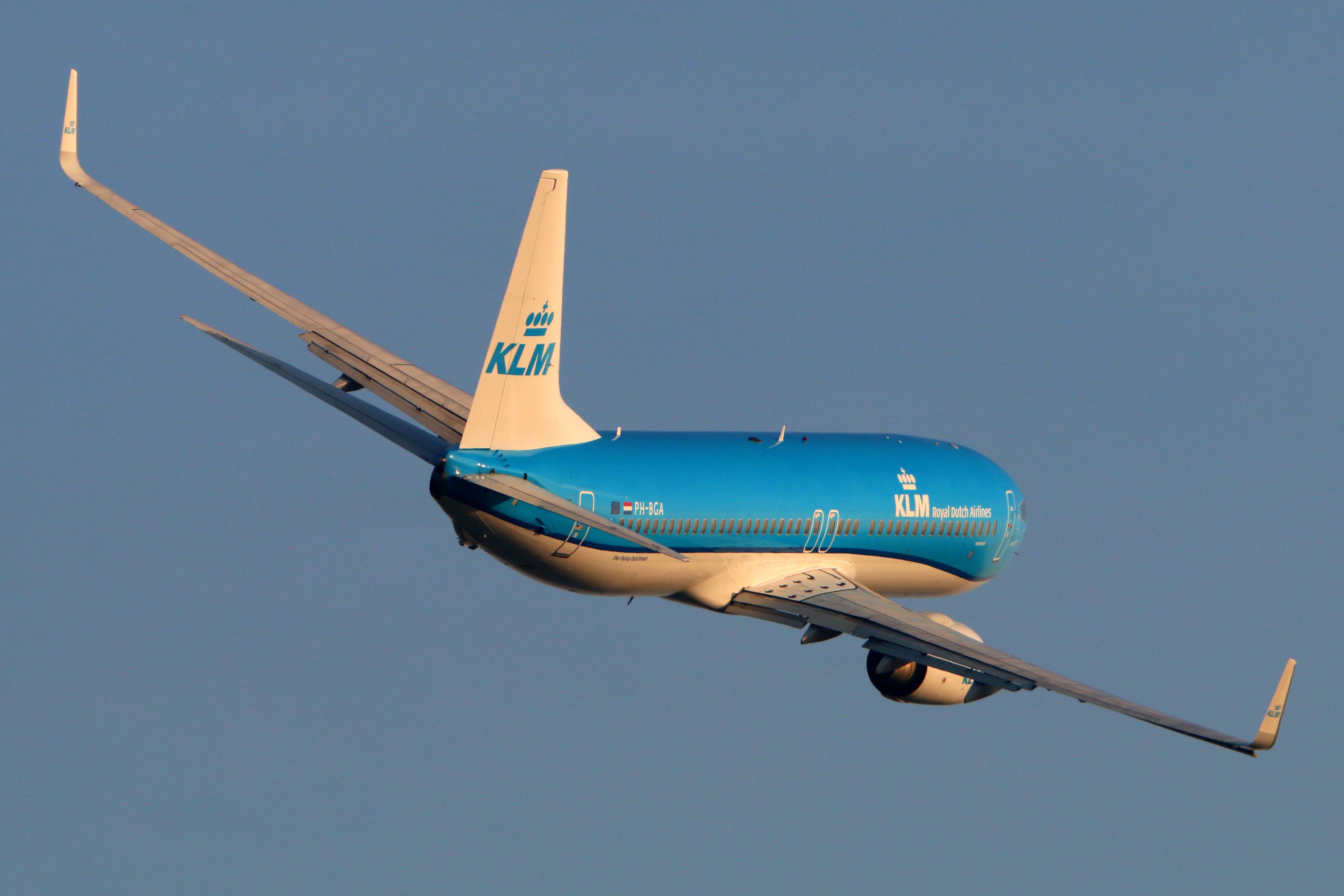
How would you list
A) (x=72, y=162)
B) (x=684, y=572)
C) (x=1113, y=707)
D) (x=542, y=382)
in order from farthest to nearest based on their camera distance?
(x=72, y=162) → (x=684, y=572) → (x=542, y=382) → (x=1113, y=707)

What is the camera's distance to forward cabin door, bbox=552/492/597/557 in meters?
59.6

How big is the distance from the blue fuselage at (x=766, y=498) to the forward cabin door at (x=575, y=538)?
0.05 meters

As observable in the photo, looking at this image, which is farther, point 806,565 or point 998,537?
point 998,537

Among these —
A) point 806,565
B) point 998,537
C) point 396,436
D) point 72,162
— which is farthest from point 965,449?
point 72,162

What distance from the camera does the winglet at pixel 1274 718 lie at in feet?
161

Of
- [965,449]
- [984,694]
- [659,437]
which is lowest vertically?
[984,694]

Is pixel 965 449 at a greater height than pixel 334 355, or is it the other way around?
pixel 965 449

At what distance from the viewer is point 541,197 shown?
2184 inches

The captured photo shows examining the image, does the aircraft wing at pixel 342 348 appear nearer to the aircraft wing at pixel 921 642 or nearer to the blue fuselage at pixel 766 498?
the blue fuselage at pixel 766 498

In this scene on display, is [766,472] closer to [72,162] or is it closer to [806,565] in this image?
[806,565]

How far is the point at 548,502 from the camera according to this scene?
56.9 meters

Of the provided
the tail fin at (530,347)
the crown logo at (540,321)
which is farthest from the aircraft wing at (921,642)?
the crown logo at (540,321)

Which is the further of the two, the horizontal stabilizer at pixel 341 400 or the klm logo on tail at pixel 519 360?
the horizontal stabilizer at pixel 341 400

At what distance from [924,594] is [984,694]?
39.3 feet
